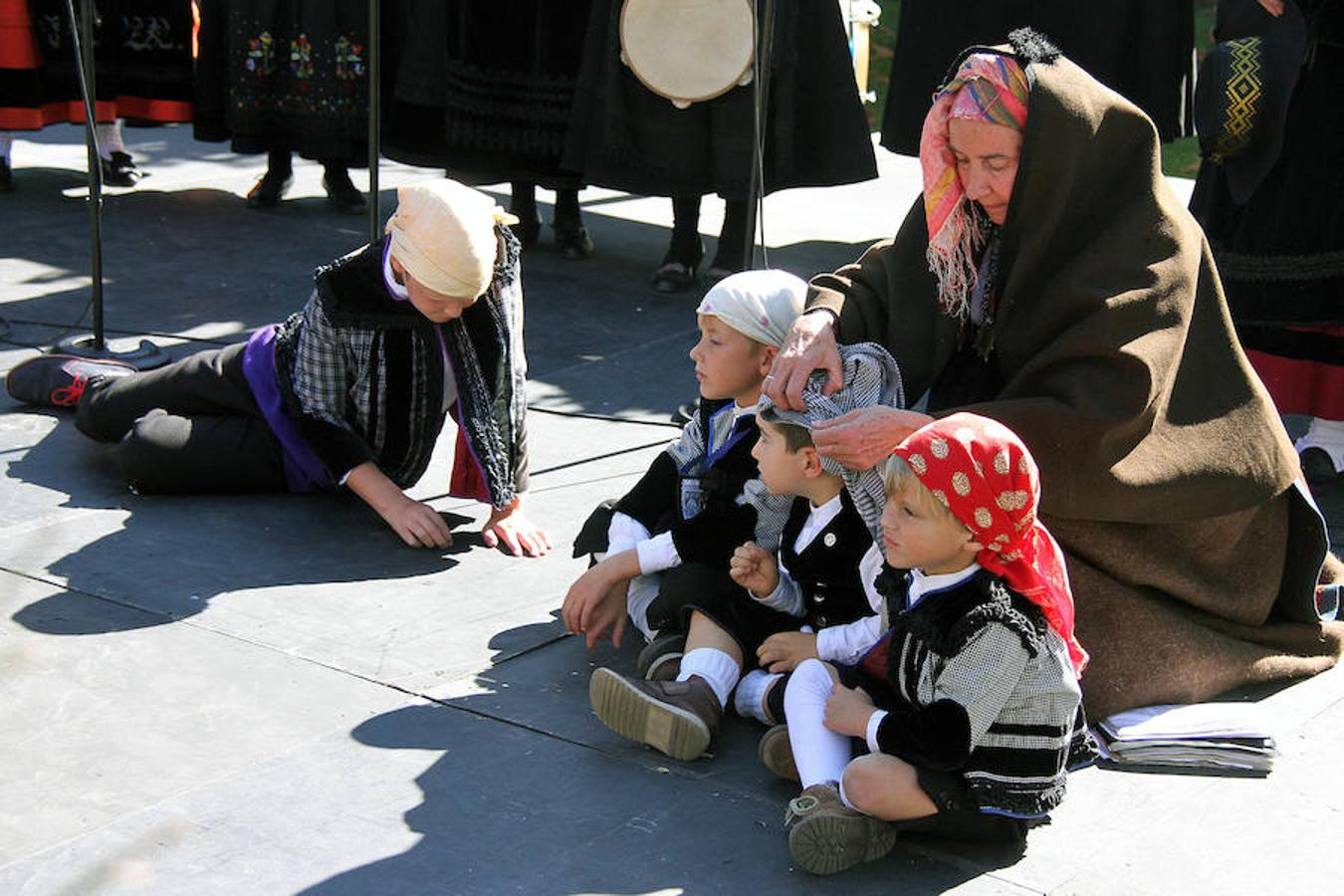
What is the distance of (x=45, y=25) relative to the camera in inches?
310

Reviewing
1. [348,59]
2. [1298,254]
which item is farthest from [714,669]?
[348,59]

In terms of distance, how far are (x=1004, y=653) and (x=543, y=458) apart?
2468 mm

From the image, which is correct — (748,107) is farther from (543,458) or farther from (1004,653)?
(1004,653)

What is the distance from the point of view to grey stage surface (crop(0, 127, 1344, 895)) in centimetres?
296

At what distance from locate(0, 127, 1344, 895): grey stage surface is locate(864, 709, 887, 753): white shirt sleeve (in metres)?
0.20

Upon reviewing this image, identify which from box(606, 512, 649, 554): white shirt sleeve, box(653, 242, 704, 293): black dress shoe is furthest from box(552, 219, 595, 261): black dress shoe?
box(606, 512, 649, 554): white shirt sleeve

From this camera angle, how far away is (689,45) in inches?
A: 252

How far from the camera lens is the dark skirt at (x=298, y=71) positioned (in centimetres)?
762

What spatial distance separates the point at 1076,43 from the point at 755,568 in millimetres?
4171

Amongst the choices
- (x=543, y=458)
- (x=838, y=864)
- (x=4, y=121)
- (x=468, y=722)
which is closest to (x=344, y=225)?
(x=4, y=121)

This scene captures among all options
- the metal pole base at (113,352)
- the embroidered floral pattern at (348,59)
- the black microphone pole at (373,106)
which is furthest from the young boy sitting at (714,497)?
the embroidered floral pattern at (348,59)

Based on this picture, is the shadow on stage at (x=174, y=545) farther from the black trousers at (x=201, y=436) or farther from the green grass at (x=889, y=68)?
the green grass at (x=889, y=68)

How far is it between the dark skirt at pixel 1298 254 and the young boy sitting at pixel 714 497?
1854 mm

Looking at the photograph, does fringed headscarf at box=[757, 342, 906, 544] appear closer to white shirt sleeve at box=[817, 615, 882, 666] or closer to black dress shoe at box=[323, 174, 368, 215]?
white shirt sleeve at box=[817, 615, 882, 666]
